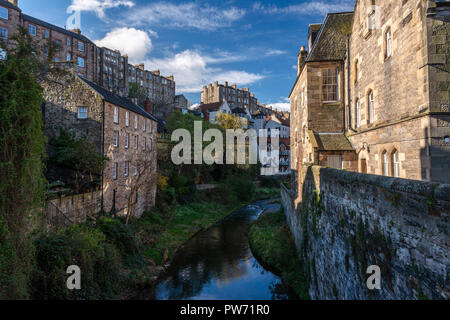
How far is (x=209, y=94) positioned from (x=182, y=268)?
3124 inches

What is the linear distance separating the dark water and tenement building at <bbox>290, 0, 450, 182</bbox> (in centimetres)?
798

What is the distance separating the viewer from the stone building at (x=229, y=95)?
8825cm

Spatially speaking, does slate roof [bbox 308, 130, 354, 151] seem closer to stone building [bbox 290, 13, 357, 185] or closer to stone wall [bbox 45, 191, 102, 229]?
stone building [bbox 290, 13, 357, 185]

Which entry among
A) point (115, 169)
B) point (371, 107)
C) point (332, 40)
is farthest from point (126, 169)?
point (371, 107)

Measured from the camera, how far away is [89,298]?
12.0m

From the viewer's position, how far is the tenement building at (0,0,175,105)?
3553 cm

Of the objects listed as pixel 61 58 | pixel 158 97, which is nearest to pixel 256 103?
pixel 158 97

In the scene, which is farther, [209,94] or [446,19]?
[209,94]

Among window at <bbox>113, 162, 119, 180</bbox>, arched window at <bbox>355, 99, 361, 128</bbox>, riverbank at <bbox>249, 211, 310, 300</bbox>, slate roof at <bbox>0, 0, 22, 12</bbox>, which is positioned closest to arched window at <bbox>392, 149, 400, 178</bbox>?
arched window at <bbox>355, 99, 361, 128</bbox>

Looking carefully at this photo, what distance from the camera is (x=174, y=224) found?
1067 inches

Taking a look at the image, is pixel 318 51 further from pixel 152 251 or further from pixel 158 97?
pixel 158 97

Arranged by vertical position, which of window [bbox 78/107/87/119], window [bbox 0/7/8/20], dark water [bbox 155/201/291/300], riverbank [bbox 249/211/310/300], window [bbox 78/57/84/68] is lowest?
dark water [bbox 155/201/291/300]

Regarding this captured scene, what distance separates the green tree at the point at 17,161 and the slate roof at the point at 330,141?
12989mm

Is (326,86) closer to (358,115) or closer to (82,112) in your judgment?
(358,115)
